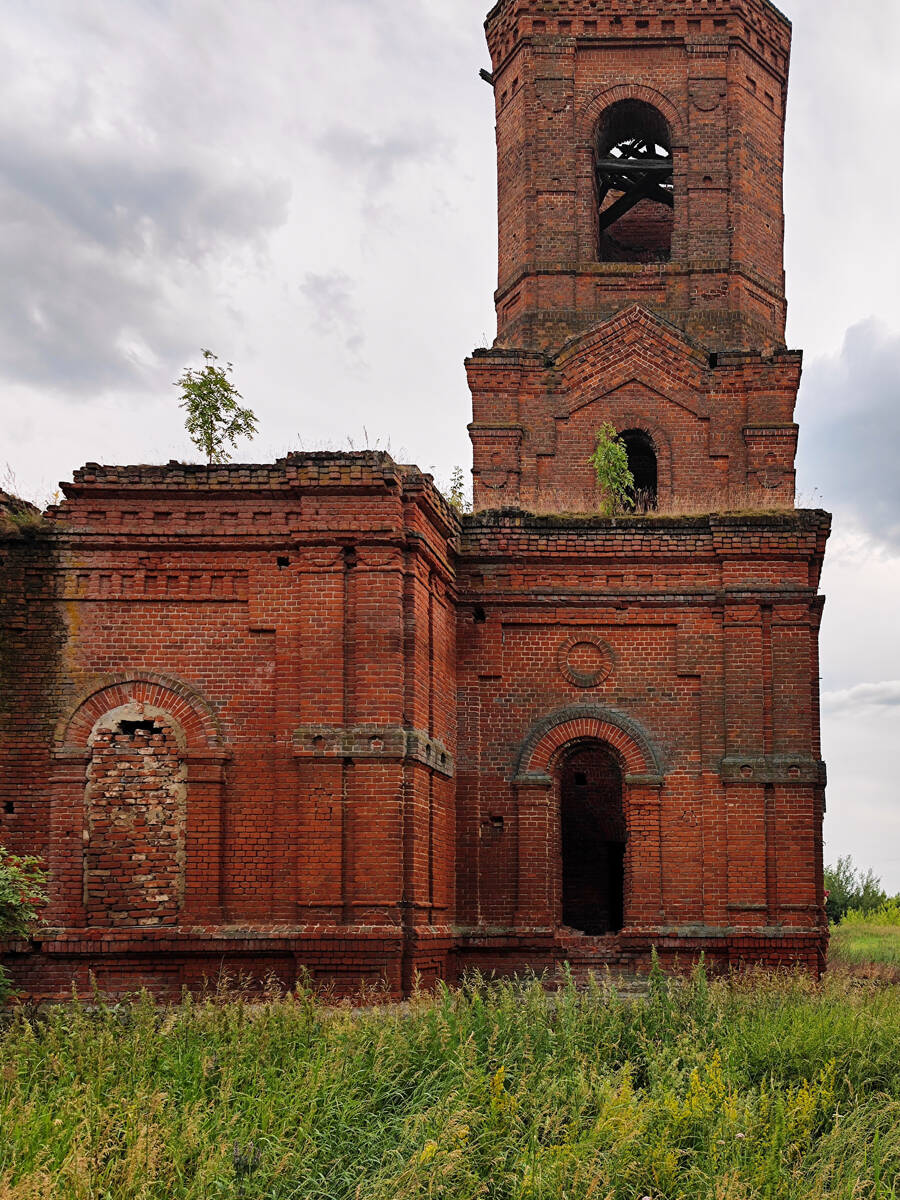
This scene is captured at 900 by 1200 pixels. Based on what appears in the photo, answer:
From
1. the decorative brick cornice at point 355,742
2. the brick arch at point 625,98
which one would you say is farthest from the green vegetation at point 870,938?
the brick arch at point 625,98

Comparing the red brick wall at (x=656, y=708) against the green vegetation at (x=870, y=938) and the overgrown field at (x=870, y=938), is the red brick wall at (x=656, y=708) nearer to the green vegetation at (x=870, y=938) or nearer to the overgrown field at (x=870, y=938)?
the green vegetation at (x=870, y=938)

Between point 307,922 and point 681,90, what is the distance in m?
13.8

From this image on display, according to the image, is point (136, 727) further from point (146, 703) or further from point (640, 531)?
point (640, 531)

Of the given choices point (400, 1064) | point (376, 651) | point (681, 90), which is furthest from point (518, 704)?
point (681, 90)

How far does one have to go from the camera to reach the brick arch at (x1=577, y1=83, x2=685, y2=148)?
2036 cm

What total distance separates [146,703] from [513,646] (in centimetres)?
438

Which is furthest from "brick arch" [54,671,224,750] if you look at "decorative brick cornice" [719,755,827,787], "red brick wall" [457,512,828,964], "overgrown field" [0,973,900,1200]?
"decorative brick cornice" [719,755,827,787]

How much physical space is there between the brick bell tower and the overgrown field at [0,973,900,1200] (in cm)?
425

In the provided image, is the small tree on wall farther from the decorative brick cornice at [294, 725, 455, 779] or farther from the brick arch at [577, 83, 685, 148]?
the decorative brick cornice at [294, 725, 455, 779]

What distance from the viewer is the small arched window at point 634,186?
20.7 meters

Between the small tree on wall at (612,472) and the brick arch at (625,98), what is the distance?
4512 mm

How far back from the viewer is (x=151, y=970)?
13.0 meters

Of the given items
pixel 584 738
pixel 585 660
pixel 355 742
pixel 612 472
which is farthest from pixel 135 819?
pixel 612 472

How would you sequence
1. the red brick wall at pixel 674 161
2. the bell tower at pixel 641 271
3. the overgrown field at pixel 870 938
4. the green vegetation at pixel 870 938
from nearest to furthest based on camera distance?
the bell tower at pixel 641 271
the red brick wall at pixel 674 161
the green vegetation at pixel 870 938
the overgrown field at pixel 870 938
